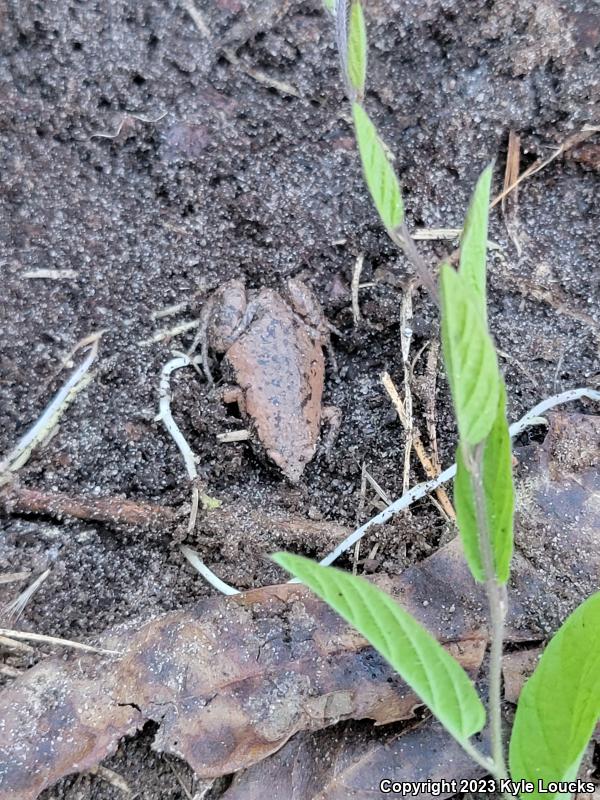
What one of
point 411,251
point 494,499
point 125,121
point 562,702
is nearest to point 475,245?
point 411,251

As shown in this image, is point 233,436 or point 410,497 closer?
point 410,497

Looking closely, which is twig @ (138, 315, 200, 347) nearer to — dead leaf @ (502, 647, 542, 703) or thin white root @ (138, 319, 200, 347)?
thin white root @ (138, 319, 200, 347)

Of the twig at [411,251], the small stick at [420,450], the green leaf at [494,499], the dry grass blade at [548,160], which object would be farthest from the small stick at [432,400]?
the twig at [411,251]

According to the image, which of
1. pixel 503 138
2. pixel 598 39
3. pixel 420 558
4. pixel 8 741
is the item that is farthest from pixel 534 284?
pixel 8 741

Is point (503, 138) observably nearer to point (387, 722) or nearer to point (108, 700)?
point (387, 722)

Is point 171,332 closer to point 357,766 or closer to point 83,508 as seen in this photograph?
point 83,508
